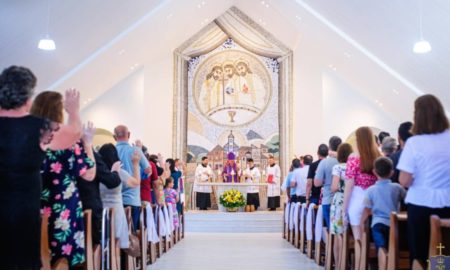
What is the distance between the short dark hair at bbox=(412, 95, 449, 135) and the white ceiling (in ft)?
18.7

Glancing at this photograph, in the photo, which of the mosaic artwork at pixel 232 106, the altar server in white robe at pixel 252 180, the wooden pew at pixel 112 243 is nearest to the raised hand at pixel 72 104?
the wooden pew at pixel 112 243

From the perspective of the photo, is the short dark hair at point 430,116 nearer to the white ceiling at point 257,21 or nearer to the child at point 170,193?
the white ceiling at point 257,21

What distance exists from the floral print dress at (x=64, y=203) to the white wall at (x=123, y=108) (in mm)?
13107

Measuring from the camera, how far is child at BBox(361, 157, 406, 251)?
13.7 ft

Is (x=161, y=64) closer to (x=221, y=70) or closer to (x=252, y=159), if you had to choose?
(x=221, y=70)

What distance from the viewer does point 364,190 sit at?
4.68 meters

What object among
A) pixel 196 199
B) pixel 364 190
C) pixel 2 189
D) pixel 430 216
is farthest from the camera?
pixel 196 199

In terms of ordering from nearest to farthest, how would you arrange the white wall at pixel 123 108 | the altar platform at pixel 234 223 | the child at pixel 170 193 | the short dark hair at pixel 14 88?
1. the short dark hair at pixel 14 88
2. the child at pixel 170 193
3. the altar platform at pixel 234 223
4. the white wall at pixel 123 108

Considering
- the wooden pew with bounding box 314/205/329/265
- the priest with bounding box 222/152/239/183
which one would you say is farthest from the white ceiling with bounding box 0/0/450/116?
the wooden pew with bounding box 314/205/329/265

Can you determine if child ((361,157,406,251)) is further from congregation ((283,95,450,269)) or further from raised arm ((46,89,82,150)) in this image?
raised arm ((46,89,82,150))

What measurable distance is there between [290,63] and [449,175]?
13894mm

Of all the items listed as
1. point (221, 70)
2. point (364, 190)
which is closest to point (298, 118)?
point (221, 70)

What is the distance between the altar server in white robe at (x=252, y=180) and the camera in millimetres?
16141

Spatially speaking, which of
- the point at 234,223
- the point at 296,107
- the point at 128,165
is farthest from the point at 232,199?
the point at 128,165
